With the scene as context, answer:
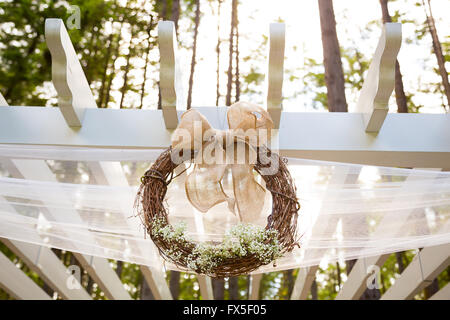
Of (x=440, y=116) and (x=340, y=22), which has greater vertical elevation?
(x=340, y=22)

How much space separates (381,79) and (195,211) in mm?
1108

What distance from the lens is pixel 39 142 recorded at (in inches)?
83.1

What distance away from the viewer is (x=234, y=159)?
5.52ft

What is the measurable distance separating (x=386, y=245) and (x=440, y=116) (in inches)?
28.4

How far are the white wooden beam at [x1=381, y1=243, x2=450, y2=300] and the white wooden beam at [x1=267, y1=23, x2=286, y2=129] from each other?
1.61 meters

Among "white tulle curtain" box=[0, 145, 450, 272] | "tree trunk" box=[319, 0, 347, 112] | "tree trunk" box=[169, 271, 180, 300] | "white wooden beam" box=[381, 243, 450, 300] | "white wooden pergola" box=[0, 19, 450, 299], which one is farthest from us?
"tree trunk" box=[169, 271, 180, 300]

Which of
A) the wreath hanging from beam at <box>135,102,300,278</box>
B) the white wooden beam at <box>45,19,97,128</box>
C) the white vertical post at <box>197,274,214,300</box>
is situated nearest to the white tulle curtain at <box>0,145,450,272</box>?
the white wooden beam at <box>45,19,97,128</box>

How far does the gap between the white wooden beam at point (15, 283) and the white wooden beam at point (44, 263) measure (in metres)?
0.16

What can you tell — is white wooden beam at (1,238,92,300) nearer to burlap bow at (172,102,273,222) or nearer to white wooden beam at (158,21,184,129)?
white wooden beam at (158,21,184,129)

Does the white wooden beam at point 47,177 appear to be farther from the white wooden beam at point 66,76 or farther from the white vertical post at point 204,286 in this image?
the white vertical post at point 204,286

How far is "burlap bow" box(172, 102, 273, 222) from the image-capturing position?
1665 millimetres

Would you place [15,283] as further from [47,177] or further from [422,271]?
[422,271]
